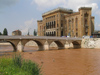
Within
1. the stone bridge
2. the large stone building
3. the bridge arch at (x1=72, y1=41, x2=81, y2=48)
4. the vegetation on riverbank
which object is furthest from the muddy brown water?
the large stone building

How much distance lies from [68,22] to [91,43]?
19.4 metres

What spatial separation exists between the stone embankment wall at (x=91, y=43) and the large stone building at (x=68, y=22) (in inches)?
264

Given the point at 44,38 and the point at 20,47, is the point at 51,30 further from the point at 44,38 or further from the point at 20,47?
the point at 20,47

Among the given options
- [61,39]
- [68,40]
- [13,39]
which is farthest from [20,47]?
[68,40]

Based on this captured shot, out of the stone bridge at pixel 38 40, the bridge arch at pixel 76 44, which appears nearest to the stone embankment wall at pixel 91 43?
the bridge arch at pixel 76 44

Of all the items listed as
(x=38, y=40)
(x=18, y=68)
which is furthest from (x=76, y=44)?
(x=18, y=68)

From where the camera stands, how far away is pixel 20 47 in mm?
35000

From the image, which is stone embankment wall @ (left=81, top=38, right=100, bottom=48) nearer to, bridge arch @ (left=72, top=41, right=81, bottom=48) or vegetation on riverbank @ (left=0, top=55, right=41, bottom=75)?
bridge arch @ (left=72, top=41, right=81, bottom=48)

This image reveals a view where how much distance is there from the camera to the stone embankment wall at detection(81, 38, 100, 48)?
4672cm

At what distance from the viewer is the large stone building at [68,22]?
55938 mm

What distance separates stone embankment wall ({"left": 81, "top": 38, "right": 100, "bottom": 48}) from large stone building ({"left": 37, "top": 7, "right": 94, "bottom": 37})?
6.71 meters

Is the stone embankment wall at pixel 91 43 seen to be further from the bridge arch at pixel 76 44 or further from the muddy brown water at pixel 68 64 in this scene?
the muddy brown water at pixel 68 64

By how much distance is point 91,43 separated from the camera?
48125mm

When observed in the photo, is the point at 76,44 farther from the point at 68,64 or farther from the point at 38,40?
the point at 68,64
